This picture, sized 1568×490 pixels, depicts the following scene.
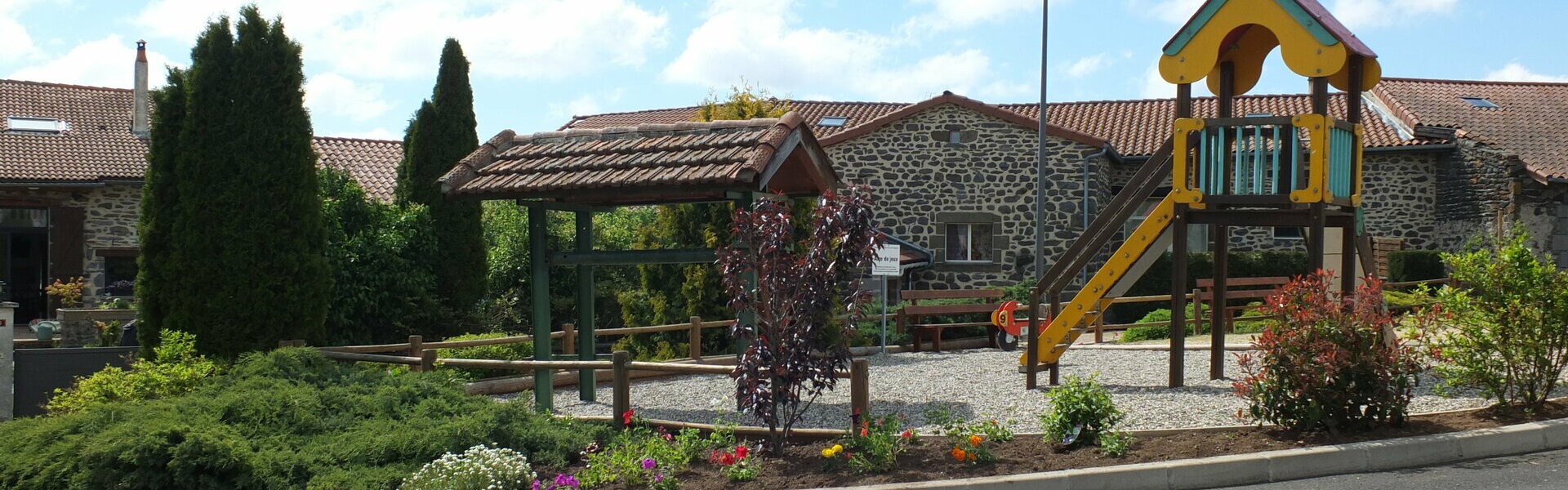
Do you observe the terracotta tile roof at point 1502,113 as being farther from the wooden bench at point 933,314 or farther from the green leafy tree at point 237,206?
the green leafy tree at point 237,206

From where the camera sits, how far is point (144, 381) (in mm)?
8672

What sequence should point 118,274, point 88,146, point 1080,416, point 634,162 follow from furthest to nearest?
point 88,146 → point 118,274 → point 634,162 → point 1080,416

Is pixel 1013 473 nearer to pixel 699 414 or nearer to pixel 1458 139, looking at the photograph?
pixel 699 414

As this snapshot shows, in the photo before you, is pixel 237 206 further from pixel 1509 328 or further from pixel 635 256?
pixel 1509 328

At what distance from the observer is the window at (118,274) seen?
70.9 feet

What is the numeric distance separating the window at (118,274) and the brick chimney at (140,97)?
10.9 ft

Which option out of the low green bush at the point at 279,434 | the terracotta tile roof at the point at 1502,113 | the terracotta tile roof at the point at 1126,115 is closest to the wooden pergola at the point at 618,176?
the low green bush at the point at 279,434

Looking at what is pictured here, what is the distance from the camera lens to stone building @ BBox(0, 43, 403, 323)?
70.1ft

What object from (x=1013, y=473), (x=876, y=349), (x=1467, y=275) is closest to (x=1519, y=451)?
(x=1467, y=275)

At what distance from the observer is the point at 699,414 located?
9414 mm

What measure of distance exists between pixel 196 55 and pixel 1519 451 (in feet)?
35.9

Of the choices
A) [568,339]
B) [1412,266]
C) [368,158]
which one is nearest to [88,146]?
[368,158]

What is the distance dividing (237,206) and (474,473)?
5504mm

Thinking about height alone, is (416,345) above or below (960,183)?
below
